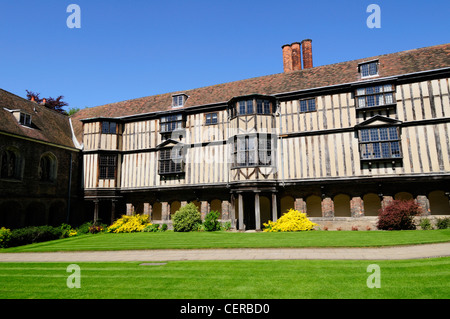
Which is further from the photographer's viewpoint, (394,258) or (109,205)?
(109,205)

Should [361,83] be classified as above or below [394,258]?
above

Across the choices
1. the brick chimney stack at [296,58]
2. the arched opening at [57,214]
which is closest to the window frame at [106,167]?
the arched opening at [57,214]

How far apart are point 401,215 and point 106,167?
882 inches

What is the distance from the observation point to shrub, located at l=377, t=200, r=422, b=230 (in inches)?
681

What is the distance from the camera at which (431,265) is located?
318 inches

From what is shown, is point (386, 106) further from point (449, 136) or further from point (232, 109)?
point (232, 109)

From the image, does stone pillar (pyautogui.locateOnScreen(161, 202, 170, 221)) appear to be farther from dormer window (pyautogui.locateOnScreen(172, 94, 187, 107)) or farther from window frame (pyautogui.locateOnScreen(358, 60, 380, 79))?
window frame (pyautogui.locateOnScreen(358, 60, 380, 79))

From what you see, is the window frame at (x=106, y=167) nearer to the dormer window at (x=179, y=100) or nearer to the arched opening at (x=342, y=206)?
the dormer window at (x=179, y=100)

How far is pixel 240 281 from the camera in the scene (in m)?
7.19

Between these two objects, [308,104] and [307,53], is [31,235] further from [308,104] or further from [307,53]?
[307,53]

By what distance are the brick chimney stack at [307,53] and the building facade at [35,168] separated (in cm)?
2134

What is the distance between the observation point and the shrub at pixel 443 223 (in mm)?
17109
